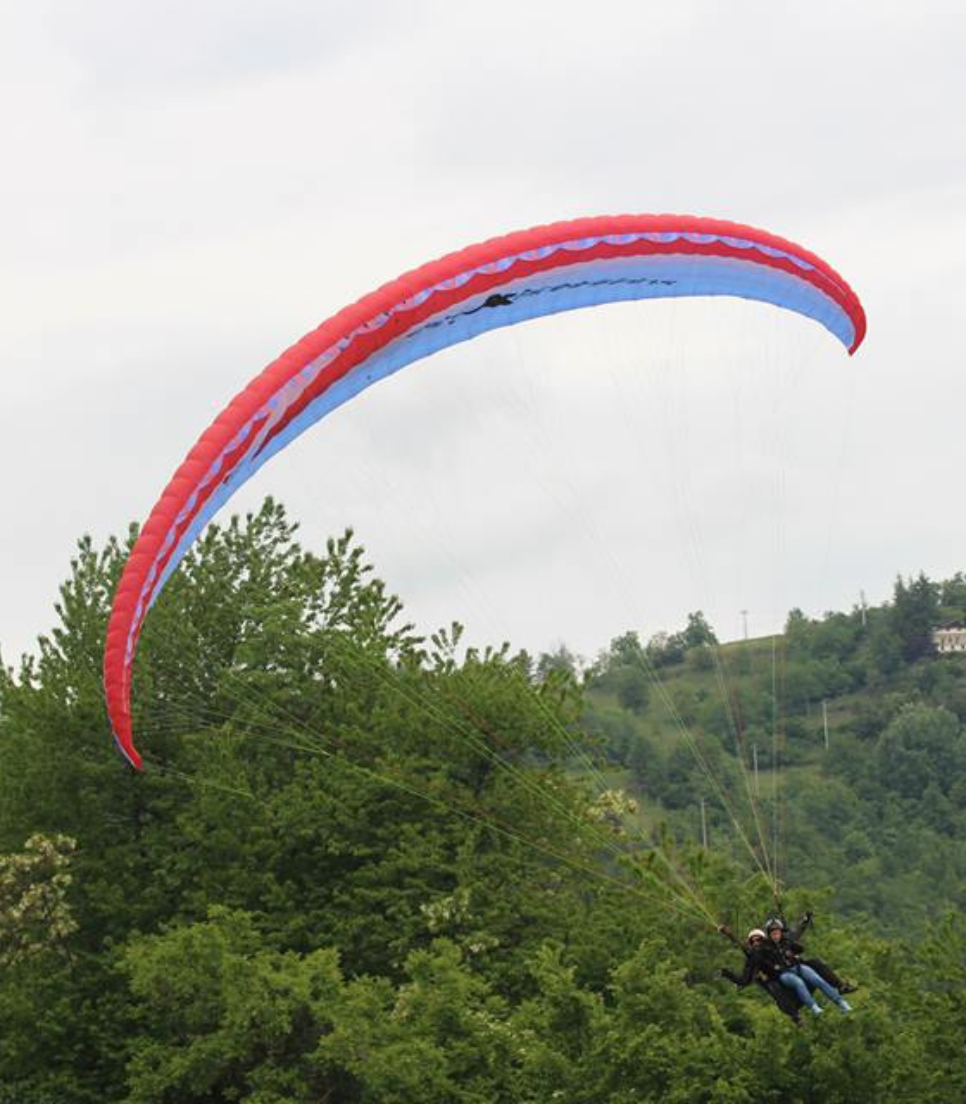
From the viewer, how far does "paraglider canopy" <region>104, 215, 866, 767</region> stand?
19.1 metres

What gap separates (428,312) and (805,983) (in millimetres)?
7233

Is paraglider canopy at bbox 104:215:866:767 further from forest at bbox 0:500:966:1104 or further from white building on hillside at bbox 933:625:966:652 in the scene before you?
white building on hillside at bbox 933:625:966:652

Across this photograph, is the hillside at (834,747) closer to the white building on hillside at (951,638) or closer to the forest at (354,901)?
the white building on hillside at (951,638)

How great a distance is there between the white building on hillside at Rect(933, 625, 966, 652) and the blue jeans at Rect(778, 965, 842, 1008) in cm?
16470

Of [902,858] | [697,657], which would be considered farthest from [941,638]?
[902,858]

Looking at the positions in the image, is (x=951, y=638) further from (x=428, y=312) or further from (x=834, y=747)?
(x=428, y=312)

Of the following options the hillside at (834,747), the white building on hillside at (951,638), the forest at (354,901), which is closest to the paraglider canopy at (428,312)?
the forest at (354,901)

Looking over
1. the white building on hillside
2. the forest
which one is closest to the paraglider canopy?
the forest

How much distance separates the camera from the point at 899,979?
27.0 metres

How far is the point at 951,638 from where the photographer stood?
181500 millimetres

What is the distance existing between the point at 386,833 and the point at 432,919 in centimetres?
200

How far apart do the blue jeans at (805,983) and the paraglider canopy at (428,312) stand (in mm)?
6501

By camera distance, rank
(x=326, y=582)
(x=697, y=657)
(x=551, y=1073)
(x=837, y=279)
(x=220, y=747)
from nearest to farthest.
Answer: (x=837, y=279) < (x=551, y=1073) < (x=220, y=747) < (x=326, y=582) < (x=697, y=657)

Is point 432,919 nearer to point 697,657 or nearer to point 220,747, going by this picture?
point 220,747
